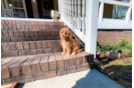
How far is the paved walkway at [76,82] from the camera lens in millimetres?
846

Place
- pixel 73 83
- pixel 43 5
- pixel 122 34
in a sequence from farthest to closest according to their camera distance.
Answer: pixel 43 5 < pixel 122 34 < pixel 73 83

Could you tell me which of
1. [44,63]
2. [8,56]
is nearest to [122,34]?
[44,63]

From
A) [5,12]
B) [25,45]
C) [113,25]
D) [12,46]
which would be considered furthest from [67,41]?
[5,12]

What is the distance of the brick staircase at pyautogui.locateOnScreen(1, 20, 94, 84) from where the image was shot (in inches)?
35.0

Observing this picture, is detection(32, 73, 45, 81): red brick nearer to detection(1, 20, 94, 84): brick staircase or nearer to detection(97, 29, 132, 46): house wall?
detection(1, 20, 94, 84): brick staircase

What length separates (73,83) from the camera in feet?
2.91

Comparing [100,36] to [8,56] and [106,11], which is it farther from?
[106,11]

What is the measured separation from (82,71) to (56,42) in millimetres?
804

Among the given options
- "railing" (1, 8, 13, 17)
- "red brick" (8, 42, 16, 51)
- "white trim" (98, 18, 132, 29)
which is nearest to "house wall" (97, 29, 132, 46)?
"white trim" (98, 18, 132, 29)

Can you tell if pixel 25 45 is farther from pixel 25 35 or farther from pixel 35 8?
pixel 35 8

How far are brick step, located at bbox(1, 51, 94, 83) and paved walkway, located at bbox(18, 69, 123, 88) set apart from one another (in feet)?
0.25

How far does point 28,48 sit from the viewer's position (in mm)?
1323

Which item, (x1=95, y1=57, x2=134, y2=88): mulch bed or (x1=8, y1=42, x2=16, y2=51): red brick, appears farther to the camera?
(x1=8, y1=42, x2=16, y2=51): red brick

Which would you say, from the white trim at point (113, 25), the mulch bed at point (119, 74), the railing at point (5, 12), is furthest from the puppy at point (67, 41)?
the railing at point (5, 12)
